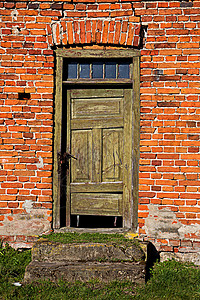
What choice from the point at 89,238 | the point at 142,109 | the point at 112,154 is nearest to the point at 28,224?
the point at 89,238

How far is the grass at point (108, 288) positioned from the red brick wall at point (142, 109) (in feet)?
1.46

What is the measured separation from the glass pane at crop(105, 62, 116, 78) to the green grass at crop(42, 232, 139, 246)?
7.72 ft

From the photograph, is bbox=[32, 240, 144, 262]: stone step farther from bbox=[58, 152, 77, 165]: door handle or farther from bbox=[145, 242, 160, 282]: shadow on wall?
bbox=[58, 152, 77, 165]: door handle

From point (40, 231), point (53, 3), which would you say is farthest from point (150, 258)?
A: point (53, 3)

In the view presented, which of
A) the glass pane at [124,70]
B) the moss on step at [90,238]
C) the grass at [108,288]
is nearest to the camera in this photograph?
the grass at [108,288]

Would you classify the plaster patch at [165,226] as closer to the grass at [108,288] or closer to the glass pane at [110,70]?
the grass at [108,288]

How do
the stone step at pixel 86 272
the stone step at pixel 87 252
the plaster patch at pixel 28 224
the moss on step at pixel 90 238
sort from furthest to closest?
the plaster patch at pixel 28 224 < the moss on step at pixel 90 238 < the stone step at pixel 87 252 < the stone step at pixel 86 272

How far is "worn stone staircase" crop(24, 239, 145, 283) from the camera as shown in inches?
132

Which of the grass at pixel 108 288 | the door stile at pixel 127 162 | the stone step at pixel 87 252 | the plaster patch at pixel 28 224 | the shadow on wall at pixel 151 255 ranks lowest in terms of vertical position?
the grass at pixel 108 288

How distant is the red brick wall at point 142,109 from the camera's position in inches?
157

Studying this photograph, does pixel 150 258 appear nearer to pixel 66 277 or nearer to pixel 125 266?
pixel 125 266

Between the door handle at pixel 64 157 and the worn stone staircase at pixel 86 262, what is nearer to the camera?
the worn stone staircase at pixel 86 262

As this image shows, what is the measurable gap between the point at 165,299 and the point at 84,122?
8.49 ft

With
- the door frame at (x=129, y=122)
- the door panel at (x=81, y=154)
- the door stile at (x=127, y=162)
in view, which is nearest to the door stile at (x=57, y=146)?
the door frame at (x=129, y=122)
